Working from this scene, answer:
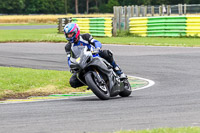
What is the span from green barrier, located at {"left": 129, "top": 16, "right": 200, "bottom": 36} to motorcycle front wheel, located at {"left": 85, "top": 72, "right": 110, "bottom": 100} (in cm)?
1788

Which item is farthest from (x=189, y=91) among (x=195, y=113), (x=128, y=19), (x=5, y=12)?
(x=5, y=12)

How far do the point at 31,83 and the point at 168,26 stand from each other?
16648mm

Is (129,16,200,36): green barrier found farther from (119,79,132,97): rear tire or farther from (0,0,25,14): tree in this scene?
(0,0,25,14): tree

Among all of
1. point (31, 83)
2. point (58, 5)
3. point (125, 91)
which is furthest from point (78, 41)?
point (58, 5)

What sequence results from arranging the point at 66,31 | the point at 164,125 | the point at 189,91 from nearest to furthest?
the point at 164,125 < the point at 66,31 < the point at 189,91

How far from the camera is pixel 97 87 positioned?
9516mm

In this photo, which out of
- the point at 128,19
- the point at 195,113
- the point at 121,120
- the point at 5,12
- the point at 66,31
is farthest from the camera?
the point at 5,12

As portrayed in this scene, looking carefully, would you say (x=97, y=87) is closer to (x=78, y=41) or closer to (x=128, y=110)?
(x=78, y=41)

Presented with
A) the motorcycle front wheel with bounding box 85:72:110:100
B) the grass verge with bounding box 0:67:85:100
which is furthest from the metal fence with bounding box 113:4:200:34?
the motorcycle front wheel with bounding box 85:72:110:100

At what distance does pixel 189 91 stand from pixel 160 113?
3179mm

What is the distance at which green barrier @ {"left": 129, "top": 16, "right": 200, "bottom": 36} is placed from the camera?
26969 millimetres

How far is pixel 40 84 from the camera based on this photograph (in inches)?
481

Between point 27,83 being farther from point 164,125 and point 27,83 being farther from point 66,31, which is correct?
point 164,125

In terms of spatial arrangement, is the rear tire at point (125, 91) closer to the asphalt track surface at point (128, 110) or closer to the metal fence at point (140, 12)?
the asphalt track surface at point (128, 110)
